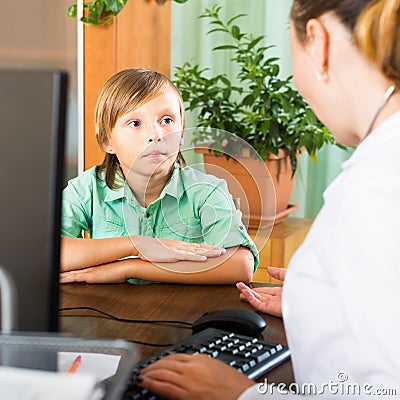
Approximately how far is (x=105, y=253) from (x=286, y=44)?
6.42ft

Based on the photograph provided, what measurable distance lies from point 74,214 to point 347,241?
103 centimetres

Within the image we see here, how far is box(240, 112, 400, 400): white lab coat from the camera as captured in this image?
0.75m

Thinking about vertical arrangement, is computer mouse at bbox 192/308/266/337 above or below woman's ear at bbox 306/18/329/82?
below

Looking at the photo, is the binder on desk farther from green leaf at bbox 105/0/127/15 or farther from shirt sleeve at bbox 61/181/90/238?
green leaf at bbox 105/0/127/15

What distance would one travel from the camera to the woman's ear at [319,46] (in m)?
0.89

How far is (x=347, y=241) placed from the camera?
77 centimetres

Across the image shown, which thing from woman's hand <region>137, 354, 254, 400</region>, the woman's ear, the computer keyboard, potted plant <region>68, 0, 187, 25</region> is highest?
potted plant <region>68, 0, 187, 25</region>

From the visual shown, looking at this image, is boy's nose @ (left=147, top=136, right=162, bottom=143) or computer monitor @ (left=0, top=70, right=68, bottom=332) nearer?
computer monitor @ (left=0, top=70, right=68, bottom=332)

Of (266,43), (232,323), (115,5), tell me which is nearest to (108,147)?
(232,323)

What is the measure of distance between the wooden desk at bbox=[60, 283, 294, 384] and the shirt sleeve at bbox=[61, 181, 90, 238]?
0.27 metres

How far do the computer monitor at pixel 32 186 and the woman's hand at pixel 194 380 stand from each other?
0.85 ft

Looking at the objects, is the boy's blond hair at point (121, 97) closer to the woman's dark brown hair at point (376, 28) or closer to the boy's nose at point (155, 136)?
the boy's nose at point (155, 136)

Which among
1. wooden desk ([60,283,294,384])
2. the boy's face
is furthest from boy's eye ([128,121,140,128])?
wooden desk ([60,283,294,384])

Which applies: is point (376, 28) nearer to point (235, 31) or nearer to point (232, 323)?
point (232, 323)
